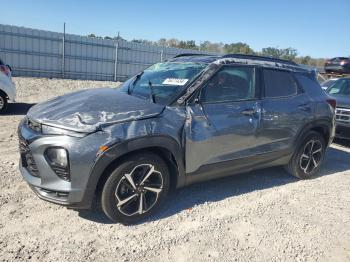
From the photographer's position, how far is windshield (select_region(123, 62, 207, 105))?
398 cm

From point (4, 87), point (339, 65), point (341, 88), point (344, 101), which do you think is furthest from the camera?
point (339, 65)

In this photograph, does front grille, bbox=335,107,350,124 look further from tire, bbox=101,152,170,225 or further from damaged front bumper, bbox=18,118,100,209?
damaged front bumper, bbox=18,118,100,209

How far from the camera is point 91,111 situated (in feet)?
11.5

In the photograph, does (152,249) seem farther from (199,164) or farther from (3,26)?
(3,26)

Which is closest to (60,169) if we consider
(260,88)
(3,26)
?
(260,88)

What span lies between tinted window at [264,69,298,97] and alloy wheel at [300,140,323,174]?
956 millimetres

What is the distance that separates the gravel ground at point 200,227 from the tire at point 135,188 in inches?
5.9

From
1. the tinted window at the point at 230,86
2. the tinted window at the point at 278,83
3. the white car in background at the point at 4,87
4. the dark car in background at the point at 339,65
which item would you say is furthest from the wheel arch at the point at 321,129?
the dark car in background at the point at 339,65

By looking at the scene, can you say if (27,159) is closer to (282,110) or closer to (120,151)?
(120,151)

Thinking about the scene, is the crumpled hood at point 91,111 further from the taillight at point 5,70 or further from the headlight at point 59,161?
the taillight at point 5,70

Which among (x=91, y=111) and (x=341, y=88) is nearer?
(x=91, y=111)

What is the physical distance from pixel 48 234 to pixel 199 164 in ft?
5.77

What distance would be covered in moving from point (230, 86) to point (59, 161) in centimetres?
224

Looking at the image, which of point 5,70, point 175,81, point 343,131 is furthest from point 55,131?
point 343,131
